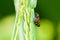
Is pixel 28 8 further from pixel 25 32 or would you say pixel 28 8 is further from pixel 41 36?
pixel 41 36

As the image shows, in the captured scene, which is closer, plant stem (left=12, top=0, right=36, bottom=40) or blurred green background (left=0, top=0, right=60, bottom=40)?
plant stem (left=12, top=0, right=36, bottom=40)

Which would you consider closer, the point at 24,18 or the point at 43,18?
the point at 24,18

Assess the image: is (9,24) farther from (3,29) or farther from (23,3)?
(23,3)

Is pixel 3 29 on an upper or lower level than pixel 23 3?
lower

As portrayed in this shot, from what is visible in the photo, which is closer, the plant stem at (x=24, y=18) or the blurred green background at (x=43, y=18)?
the plant stem at (x=24, y=18)

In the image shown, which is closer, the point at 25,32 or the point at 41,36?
the point at 25,32

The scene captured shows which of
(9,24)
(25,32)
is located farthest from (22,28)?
(9,24)
